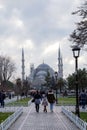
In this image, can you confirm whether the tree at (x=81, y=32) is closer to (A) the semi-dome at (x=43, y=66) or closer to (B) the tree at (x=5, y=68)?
(B) the tree at (x=5, y=68)

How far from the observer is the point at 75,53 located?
24672 mm

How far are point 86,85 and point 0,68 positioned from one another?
80.1ft

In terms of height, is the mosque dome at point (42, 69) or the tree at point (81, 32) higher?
the mosque dome at point (42, 69)

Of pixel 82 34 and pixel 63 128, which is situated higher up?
pixel 82 34

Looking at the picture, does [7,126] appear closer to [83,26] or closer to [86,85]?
[83,26]

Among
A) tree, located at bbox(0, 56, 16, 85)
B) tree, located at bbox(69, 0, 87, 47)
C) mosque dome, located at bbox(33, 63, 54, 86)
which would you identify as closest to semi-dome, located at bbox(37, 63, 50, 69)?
mosque dome, located at bbox(33, 63, 54, 86)

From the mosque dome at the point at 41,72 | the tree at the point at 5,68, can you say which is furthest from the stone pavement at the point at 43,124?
the mosque dome at the point at 41,72

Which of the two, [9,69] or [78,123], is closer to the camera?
[78,123]

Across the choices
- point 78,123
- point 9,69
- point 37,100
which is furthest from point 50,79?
point 78,123

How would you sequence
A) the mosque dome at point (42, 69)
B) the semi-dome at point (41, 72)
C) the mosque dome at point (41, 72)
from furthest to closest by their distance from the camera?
1. the mosque dome at point (42, 69)
2. the mosque dome at point (41, 72)
3. the semi-dome at point (41, 72)

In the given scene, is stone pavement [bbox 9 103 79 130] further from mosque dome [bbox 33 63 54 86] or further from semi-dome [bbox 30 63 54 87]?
mosque dome [bbox 33 63 54 86]

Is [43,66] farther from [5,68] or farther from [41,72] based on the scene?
[5,68]

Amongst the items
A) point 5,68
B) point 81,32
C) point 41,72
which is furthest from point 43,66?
point 81,32

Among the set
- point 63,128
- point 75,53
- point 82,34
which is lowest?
point 63,128
